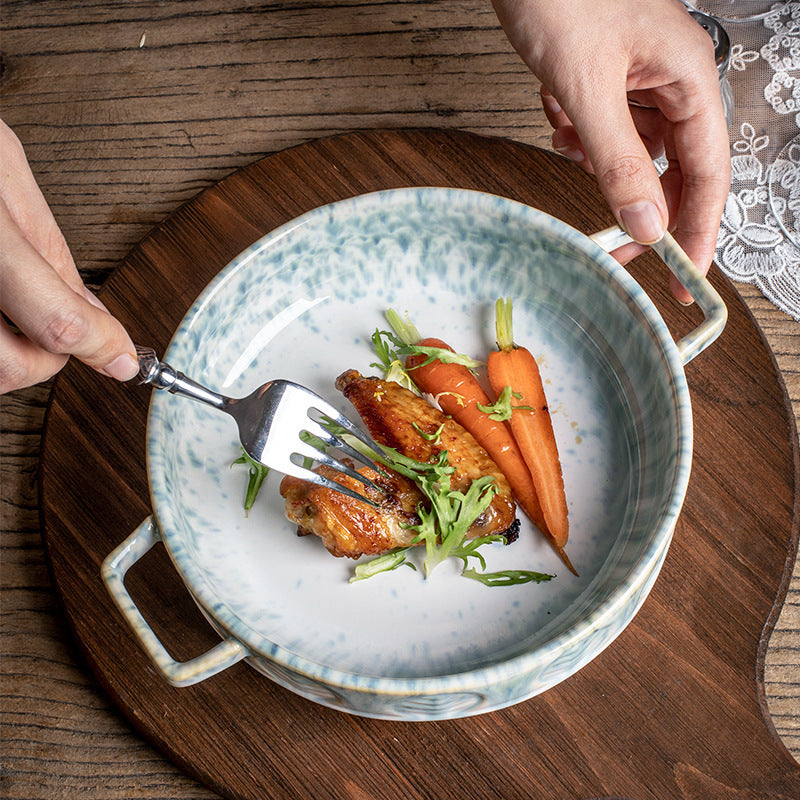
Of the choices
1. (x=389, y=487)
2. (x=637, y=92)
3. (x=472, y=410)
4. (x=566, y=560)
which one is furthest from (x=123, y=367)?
(x=637, y=92)

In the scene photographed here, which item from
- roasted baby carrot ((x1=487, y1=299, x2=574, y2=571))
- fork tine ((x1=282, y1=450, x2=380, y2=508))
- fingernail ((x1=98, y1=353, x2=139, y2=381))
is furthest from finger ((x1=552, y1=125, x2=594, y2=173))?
fingernail ((x1=98, y1=353, x2=139, y2=381))

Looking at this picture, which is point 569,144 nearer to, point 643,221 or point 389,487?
point 643,221

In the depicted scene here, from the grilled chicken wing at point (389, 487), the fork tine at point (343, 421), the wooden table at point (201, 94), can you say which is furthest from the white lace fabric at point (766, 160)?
the fork tine at point (343, 421)

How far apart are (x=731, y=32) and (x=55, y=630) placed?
2157 millimetres

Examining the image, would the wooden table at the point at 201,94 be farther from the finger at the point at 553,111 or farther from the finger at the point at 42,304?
the finger at the point at 42,304

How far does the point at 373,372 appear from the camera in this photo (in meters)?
1.57

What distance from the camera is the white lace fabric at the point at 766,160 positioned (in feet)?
5.96

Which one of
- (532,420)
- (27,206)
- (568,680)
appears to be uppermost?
(27,206)

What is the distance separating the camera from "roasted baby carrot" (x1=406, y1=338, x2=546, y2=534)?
57.6 inches

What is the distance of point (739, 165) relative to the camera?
1.92m

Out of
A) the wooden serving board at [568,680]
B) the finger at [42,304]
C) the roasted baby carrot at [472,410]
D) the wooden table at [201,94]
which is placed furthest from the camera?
the wooden table at [201,94]

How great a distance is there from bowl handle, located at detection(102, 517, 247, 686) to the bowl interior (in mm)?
39

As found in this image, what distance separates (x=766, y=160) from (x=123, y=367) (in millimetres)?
1590

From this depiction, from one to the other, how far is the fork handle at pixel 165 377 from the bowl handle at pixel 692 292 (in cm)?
77
